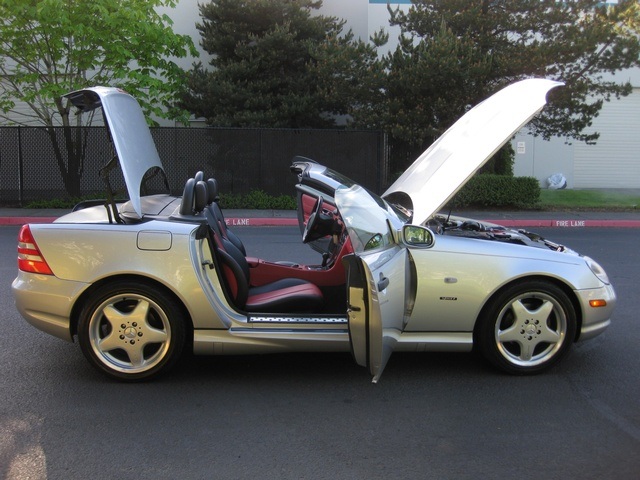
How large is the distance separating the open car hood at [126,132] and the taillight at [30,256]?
2.41 feet

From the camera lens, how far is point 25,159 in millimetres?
17766

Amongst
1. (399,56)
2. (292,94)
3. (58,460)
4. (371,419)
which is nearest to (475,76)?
(399,56)

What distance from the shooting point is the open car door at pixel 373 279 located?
3.54m

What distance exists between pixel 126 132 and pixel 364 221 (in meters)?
1.79

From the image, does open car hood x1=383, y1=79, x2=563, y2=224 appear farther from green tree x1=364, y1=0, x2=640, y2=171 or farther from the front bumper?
green tree x1=364, y1=0, x2=640, y2=171

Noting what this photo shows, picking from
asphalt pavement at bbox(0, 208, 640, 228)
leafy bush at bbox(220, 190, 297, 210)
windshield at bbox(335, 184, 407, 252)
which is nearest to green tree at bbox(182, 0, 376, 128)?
leafy bush at bbox(220, 190, 297, 210)

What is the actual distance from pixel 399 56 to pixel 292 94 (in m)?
3.66

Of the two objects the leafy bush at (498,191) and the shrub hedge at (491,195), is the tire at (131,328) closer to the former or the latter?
the shrub hedge at (491,195)

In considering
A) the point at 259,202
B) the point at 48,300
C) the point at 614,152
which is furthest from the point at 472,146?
the point at 614,152

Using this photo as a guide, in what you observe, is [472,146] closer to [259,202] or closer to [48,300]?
[48,300]

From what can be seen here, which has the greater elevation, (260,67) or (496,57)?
(260,67)

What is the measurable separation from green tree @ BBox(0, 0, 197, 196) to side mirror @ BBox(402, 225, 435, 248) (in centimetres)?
1280

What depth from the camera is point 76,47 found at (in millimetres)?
16312

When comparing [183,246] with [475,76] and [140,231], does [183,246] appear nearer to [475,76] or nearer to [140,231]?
Answer: [140,231]
